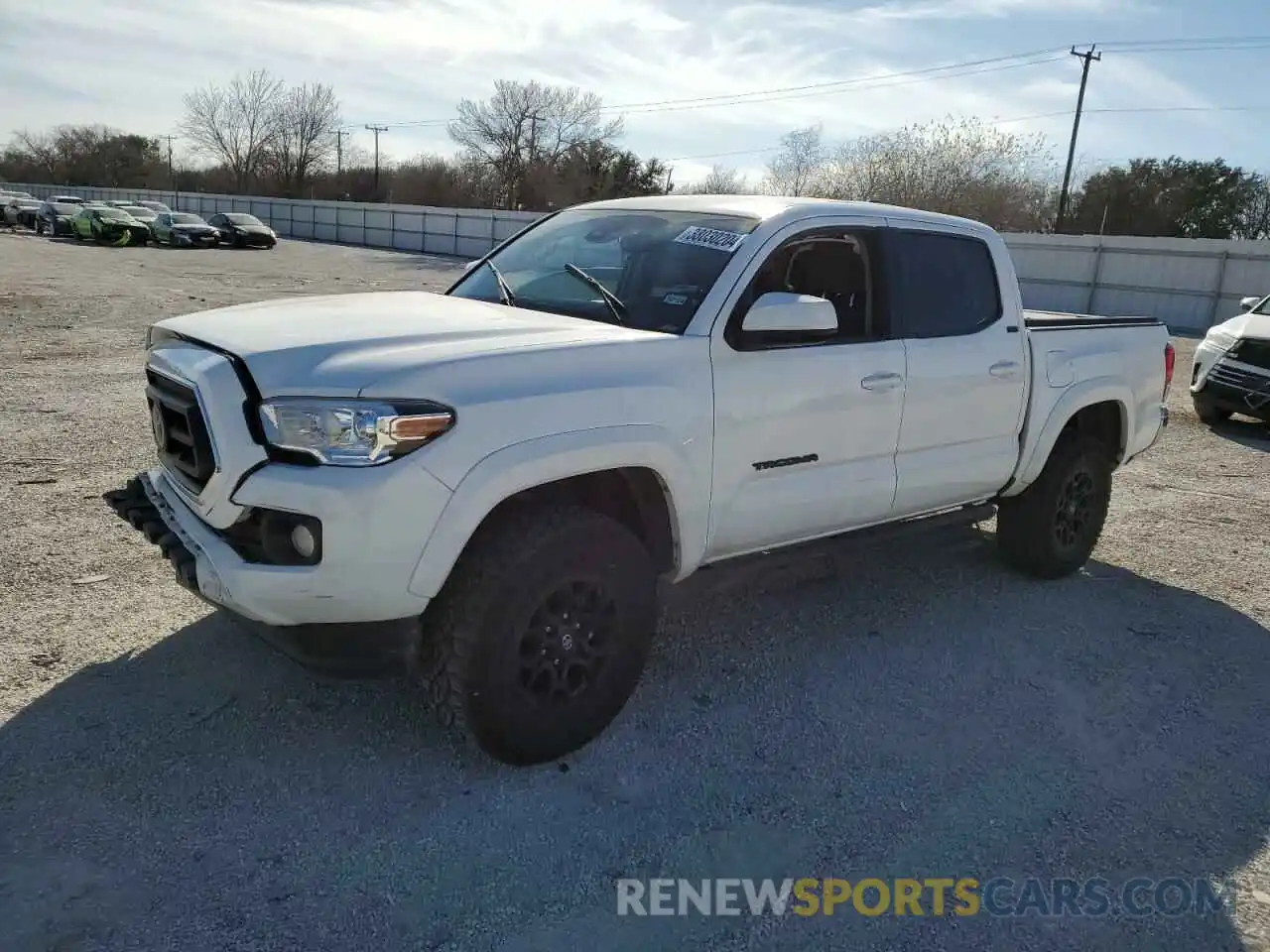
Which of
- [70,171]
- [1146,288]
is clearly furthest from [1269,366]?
[70,171]

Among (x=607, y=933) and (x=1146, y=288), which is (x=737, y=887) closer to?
(x=607, y=933)

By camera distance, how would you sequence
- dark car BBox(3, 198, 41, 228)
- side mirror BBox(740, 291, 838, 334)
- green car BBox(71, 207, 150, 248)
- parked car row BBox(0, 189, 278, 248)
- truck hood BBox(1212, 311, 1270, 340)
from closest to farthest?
1. side mirror BBox(740, 291, 838, 334)
2. truck hood BBox(1212, 311, 1270, 340)
3. green car BBox(71, 207, 150, 248)
4. parked car row BBox(0, 189, 278, 248)
5. dark car BBox(3, 198, 41, 228)

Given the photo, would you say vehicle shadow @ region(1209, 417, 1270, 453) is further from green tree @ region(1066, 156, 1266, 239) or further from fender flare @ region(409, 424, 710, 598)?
green tree @ region(1066, 156, 1266, 239)

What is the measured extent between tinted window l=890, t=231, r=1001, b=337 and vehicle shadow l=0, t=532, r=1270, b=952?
3.87 feet

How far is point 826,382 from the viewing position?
387 cm

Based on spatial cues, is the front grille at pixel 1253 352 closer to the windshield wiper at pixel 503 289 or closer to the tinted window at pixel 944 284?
the tinted window at pixel 944 284

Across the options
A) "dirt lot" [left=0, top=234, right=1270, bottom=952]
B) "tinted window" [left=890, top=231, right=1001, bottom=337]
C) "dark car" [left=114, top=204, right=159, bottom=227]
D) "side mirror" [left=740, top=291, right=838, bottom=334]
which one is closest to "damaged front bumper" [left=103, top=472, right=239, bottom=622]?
"dirt lot" [left=0, top=234, right=1270, bottom=952]

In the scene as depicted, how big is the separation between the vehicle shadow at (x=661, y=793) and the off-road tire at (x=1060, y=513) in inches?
32.5

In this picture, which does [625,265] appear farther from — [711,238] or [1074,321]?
[1074,321]

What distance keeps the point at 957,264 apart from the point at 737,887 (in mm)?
3151

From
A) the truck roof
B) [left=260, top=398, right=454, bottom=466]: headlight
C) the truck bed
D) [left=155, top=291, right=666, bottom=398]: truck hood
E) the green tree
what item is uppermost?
the green tree

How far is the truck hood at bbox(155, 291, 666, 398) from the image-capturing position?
2859mm

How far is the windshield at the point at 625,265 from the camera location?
3.71 m

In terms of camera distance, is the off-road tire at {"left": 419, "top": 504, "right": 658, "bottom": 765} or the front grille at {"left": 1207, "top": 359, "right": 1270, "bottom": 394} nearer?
the off-road tire at {"left": 419, "top": 504, "right": 658, "bottom": 765}
